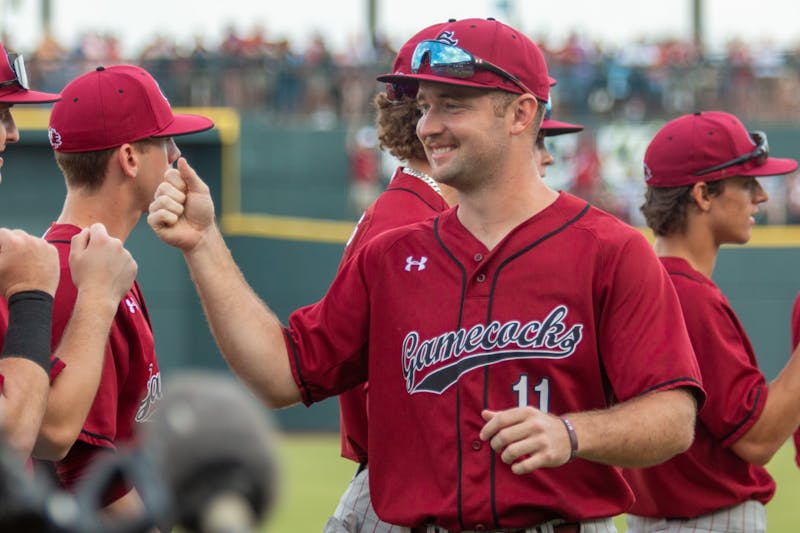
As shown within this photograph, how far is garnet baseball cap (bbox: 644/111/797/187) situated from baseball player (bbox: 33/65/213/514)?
5.45 feet

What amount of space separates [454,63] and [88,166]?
135 cm

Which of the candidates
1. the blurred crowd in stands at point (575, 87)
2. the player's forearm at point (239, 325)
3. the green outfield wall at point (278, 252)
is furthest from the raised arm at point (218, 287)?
the blurred crowd in stands at point (575, 87)

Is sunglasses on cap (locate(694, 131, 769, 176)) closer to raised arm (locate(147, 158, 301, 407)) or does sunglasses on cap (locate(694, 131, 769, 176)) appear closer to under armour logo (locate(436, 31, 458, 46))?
under armour logo (locate(436, 31, 458, 46))

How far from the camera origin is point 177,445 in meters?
1.48

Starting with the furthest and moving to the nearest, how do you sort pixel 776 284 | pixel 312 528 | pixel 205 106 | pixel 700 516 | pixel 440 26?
pixel 205 106, pixel 776 284, pixel 312 528, pixel 700 516, pixel 440 26

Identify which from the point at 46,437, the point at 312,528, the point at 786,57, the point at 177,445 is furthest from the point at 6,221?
the point at 177,445

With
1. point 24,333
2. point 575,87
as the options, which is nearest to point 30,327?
point 24,333

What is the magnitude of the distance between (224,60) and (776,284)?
7.79 m

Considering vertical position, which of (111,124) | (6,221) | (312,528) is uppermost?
(111,124)

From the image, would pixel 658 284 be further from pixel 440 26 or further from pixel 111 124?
pixel 111 124

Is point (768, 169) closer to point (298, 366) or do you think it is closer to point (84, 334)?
point (298, 366)

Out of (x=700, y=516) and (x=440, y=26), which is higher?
(x=440, y=26)

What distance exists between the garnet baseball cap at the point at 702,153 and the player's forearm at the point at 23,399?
2.65 m

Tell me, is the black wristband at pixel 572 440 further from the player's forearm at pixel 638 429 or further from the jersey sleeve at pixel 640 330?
the jersey sleeve at pixel 640 330
